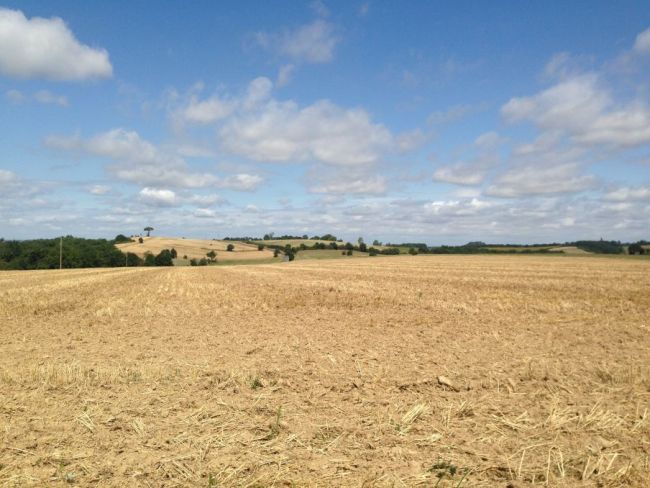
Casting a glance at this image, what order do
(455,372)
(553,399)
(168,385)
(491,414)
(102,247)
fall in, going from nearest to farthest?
→ (491,414)
(553,399)
(168,385)
(455,372)
(102,247)

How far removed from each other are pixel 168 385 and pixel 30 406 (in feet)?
6.60

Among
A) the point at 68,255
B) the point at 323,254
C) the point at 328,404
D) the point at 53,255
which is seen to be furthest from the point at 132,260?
the point at 328,404

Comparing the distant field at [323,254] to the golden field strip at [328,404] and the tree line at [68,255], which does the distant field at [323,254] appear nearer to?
the tree line at [68,255]

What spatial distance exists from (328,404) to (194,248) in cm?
11727

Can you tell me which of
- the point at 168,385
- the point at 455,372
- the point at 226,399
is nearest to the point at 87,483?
the point at 226,399

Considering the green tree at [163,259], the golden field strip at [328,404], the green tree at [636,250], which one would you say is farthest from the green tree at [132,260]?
the green tree at [636,250]

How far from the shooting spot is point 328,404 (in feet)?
21.2

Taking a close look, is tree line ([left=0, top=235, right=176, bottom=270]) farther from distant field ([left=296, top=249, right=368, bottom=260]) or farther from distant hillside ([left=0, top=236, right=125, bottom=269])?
distant field ([left=296, top=249, right=368, bottom=260])

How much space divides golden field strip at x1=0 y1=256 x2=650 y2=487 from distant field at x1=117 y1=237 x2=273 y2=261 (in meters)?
95.3

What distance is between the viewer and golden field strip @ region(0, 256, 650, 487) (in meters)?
4.58

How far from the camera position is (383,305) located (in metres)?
18.7

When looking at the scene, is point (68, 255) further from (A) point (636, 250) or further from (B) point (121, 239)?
(A) point (636, 250)

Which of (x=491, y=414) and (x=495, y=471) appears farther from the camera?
(x=491, y=414)

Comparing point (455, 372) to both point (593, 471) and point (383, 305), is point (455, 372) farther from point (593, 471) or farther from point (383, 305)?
point (383, 305)
